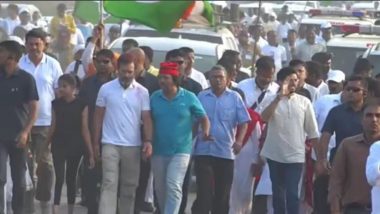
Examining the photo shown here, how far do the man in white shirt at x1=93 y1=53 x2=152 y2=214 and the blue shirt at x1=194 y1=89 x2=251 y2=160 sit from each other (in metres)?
0.79

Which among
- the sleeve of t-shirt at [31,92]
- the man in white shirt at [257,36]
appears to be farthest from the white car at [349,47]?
the sleeve of t-shirt at [31,92]

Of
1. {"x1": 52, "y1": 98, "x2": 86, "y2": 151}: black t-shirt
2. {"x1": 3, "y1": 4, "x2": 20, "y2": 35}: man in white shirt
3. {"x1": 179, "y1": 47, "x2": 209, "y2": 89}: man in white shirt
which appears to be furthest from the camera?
{"x1": 3, "y1": 4, "x2": 20, "y2": 35}: man in white shirt

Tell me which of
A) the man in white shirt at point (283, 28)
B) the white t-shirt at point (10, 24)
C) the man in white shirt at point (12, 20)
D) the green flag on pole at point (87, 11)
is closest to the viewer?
the white t-shirt at point (10, 24)

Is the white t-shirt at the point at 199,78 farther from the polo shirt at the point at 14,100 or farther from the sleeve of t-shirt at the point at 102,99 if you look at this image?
the polo shirt at the point at 14,100

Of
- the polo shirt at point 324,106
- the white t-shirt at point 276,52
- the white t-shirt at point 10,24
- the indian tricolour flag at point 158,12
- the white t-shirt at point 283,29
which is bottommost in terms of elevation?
the white t-shirt at point 283,29

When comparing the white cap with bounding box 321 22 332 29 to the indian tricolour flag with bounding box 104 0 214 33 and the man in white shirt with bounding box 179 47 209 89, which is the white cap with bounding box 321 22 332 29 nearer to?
the indian tricolour flag with bounding box 104 0 214 33

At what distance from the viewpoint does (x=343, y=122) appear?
39.5 ft

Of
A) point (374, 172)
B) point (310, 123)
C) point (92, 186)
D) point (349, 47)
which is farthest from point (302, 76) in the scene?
point (374, 172)

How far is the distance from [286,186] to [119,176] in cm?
159

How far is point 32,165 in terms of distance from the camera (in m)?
14.1

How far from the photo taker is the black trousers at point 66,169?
44.3 ft

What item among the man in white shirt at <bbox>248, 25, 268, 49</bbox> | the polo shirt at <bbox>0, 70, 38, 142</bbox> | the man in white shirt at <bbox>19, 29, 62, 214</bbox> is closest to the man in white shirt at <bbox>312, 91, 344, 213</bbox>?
the man in white shirt at <bbox>19, 29, 62, 214</bbox>

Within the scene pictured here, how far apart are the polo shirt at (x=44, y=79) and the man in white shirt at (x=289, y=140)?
2429 mm

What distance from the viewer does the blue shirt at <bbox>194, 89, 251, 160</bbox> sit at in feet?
43.9
